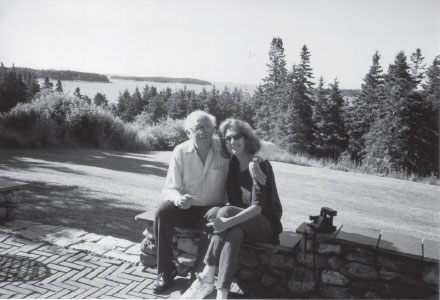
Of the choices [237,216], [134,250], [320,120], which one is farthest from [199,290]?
[320,120]

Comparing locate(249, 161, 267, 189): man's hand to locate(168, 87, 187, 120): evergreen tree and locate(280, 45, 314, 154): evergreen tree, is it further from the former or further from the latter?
locate(168, 87, 187, 120): evergreen tree

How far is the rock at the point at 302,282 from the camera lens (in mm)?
3232

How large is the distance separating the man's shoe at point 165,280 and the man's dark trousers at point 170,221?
0.04 m

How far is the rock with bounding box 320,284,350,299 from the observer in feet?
10.4

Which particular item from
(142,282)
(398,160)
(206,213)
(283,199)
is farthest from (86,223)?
(398,160)

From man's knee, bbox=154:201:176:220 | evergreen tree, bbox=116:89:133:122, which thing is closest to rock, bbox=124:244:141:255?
man's knee, bbox=154:201:176:220

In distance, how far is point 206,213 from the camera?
3434 mm

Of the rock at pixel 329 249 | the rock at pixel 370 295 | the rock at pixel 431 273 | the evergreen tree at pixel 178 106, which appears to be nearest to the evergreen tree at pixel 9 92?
the rock at pixel 329 249

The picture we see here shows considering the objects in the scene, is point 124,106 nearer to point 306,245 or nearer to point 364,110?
point 364,110

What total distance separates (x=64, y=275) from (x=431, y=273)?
2.92 meters

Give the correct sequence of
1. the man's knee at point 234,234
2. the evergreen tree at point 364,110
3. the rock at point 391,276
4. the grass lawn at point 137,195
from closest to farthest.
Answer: the rock at point 391,276 < the man's knee at point 234,234 < the grass lawn at point 137,195 < the evergreen tree at point 364,110

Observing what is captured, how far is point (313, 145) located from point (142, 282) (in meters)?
47.5

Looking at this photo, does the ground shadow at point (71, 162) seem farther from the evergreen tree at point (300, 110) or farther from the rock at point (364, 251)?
the evergreen tree at point (300, 110)

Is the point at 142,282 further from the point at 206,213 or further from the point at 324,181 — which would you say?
the point at 324,181
